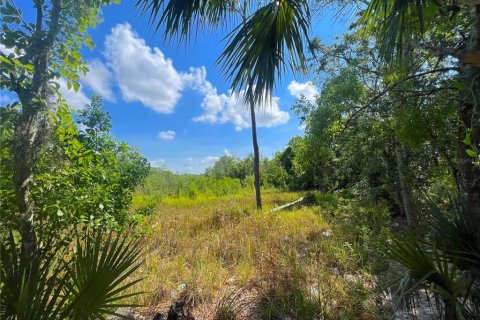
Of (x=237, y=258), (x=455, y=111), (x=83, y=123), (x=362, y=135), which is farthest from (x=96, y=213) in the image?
(x=362, y=135)

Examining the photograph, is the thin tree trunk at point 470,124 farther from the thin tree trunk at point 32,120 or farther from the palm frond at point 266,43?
the thin tree trunk at point 32,120

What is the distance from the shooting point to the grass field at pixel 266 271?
2.61 metres

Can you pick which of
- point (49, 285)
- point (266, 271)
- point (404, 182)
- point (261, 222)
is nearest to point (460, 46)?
point (404, 182)

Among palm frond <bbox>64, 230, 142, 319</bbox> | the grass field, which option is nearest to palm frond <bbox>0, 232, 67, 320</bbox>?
palm frond <bbox>64, 230, 142, 319</bbox>

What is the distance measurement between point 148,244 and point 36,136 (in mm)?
3488

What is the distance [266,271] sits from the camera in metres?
3.21

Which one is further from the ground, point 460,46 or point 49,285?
point 460,46

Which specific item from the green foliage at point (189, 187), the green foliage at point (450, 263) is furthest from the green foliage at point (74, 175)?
the green foliage at point (189, 187)

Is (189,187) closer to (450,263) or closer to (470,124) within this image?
(470,124)

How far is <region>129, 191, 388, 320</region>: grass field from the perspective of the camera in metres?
2.61

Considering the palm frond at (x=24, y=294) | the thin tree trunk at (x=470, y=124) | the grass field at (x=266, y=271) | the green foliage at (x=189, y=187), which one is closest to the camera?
the palm frond at (x=24, y=294)

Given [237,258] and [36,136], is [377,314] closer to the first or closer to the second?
[237,258]

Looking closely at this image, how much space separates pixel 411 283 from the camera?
1935 millimetres

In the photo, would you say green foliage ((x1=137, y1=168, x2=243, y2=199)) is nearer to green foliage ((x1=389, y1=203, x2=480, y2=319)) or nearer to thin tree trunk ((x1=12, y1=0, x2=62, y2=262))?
thin tree trunk ((x1=12, y1=0, x2=62, y2=262))
